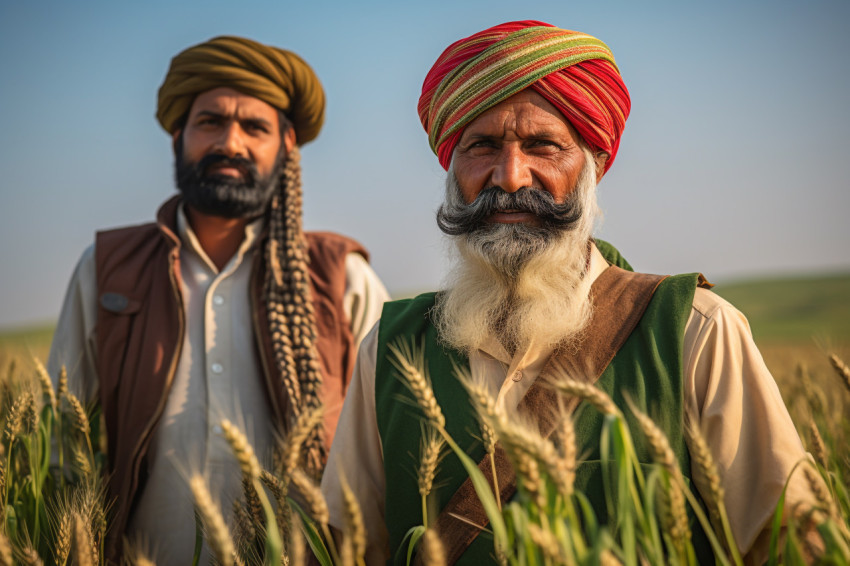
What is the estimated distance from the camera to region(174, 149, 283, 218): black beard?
4.00 meters

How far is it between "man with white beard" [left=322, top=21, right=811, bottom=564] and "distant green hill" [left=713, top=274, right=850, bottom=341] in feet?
104

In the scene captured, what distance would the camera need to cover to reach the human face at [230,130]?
4.07 meters

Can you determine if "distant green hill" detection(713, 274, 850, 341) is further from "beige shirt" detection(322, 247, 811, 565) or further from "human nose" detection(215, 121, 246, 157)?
"beige shirt" detection(322, 247, 811, 565)

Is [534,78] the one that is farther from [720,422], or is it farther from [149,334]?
[149,334]

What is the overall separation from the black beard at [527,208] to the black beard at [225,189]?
5.77ft

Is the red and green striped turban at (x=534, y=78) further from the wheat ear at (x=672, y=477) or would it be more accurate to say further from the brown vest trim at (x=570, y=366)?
the wheat ear at (x=672, y=477)

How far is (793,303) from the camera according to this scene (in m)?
44.6

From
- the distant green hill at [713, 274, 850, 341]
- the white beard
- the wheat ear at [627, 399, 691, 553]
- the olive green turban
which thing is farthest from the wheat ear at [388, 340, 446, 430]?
the distant green hill at [713, 274, 850, 341]

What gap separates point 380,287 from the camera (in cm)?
430

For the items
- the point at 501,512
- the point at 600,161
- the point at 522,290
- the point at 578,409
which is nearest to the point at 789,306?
the point at 600,161

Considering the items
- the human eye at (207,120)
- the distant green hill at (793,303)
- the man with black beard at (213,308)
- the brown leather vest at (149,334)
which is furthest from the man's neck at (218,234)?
the distant green hill at (793,303)

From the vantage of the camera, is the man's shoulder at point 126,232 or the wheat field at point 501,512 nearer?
the wheat field at point 501,512

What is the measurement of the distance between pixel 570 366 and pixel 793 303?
47838 millimetres

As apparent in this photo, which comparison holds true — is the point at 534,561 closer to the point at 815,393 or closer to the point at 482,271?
the point at 482,271
